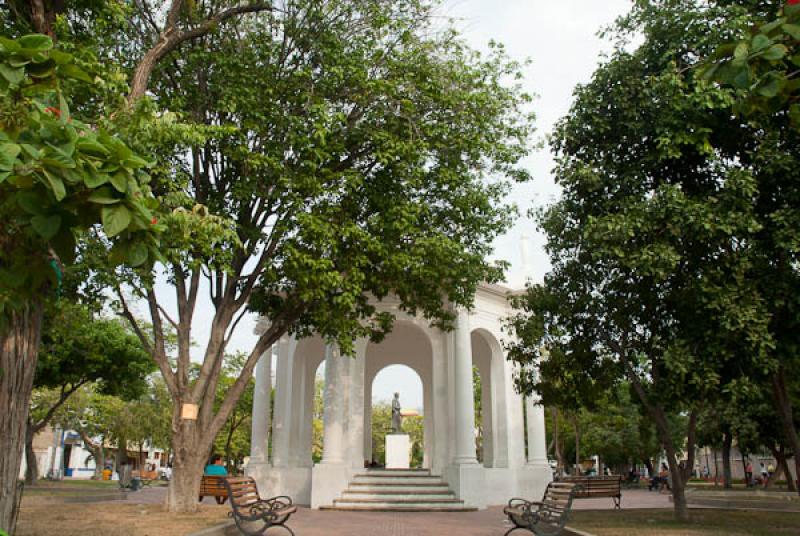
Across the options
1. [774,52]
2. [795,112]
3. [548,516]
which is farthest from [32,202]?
[548,516]

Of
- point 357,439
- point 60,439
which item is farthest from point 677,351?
point 60,439

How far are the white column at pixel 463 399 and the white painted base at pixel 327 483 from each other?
11.2 ft

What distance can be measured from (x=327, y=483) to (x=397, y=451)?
6.09 m

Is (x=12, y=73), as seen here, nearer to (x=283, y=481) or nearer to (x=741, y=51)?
(x=741, y=51)

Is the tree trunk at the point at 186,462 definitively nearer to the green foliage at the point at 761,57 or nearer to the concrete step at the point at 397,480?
the concrete step at the point at 397,480

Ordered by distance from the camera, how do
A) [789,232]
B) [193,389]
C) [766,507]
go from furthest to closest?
[766,507] < [193,389] < [789,232]

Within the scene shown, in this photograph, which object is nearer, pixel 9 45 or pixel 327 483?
pixel 9 45

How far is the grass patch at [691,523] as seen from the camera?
35.7 ft

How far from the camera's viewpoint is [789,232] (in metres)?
9.56

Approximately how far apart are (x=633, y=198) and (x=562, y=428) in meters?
41.2

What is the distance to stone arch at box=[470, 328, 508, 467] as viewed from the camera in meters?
22.5

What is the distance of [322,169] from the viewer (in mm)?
12234

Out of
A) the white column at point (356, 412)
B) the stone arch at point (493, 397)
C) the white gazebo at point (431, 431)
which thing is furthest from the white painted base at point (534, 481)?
the white column at point (356, 412)

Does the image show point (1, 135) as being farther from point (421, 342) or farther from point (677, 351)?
point (421, 342)
